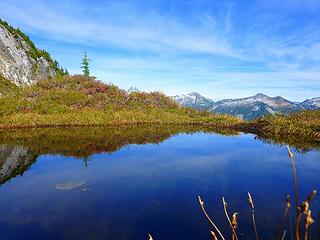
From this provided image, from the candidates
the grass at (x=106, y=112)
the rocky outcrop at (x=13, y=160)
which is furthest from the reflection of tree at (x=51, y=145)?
the grass at (x=106, y=112)

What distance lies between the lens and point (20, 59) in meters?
57.4

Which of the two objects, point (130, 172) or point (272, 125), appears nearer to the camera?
point (130, 172)

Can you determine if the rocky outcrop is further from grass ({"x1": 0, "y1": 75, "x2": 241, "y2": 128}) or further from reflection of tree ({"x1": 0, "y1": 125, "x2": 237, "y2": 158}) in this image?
grass ({"x1": 0, "y1": 75, "x2": 241, "y2": 128})

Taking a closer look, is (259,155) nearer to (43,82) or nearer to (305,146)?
(305,146)

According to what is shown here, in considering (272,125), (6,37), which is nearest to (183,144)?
(272,125)

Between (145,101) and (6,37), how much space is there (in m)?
32.3

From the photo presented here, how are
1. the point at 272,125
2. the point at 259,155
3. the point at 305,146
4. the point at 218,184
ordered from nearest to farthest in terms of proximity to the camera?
the point at 218,184 < the point at 259,155 < the point at 305,146 < the point at 272,125

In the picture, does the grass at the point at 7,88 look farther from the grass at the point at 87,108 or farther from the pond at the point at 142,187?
the pond at the point at 142,187

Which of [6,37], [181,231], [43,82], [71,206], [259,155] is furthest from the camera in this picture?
[6,37]

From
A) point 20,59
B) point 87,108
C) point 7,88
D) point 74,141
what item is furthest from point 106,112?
point 20,59

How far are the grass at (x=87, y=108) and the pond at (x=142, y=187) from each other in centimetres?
1184

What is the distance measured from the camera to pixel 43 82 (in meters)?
48.2

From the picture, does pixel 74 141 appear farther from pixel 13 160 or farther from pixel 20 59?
pixel 20 59

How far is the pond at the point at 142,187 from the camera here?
798cm
